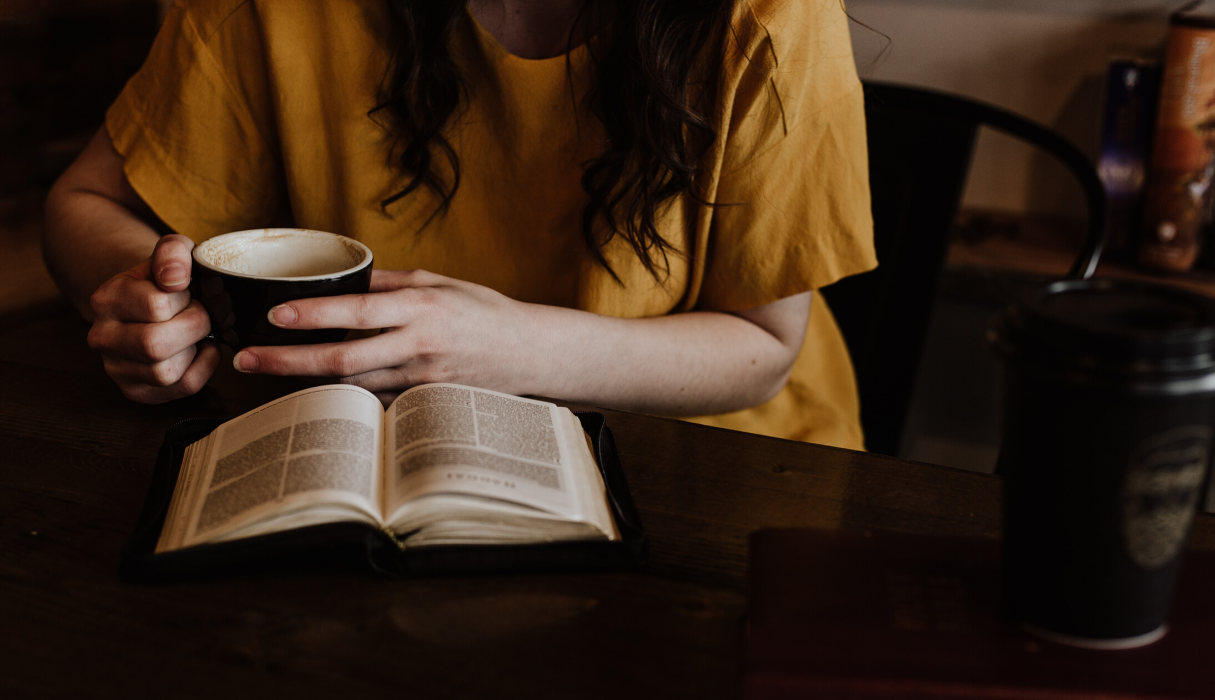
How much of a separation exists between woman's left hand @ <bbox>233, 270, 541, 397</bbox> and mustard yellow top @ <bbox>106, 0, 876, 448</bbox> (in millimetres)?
204

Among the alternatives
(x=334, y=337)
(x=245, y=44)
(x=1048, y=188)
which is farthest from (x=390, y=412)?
(x=1048, y=188)

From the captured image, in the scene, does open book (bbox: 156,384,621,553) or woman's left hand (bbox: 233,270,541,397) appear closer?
open book (bbox: 156,384,621,553)

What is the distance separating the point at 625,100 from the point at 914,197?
0.45 meters

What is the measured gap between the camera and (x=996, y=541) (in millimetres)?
492

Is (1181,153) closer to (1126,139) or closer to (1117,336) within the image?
(1126,139)

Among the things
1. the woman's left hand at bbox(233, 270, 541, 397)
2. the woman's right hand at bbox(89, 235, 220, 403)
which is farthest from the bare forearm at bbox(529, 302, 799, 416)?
the woman's right hand at bbox(89, 235, 220, 403)

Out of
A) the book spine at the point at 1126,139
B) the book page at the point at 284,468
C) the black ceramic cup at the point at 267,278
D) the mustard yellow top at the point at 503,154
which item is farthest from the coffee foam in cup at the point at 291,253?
the book spine at the point at 1126,139

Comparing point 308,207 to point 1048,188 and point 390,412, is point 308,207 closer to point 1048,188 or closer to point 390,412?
point 390,412

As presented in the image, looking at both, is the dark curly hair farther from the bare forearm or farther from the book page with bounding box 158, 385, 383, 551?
the book page with bounding box 158, 385, 383, 551

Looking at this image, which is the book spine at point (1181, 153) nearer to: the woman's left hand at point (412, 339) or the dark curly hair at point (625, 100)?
the dark curly hair at point (625, 100)

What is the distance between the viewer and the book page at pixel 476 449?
517mm

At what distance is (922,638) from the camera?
1.37 feet

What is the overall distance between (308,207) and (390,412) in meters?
0.42

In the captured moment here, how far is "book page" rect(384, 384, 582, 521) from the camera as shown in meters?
0.52
